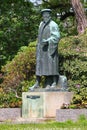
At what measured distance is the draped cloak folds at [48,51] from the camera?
14656 millimetres

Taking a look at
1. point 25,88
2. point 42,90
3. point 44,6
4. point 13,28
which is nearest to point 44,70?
point 42,90

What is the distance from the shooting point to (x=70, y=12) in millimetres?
27578

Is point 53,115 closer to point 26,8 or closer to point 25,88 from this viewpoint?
point 25,88

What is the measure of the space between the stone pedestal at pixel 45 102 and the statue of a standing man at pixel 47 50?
1.42 feet

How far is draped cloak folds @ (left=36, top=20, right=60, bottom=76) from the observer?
14.7 metres

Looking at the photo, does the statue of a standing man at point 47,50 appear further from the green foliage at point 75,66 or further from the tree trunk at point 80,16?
the tree trunk at point 80,16

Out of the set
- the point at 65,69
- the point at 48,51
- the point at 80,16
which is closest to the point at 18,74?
the point at 65,69

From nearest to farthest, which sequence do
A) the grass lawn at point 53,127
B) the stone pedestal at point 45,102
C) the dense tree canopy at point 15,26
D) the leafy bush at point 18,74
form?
1. the grass lawn at point 53,127
2. the stone pedestal at point 45,102
3. the leafy bush at point 18,74
4. the dense tree canopy at point 15,26

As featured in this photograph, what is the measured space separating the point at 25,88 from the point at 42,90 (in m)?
2.18

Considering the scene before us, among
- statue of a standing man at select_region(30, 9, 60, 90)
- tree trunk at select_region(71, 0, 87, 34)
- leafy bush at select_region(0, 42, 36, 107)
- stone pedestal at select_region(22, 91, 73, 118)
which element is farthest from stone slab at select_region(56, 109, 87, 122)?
tree trunk at select_region(71, 0, 87, 34)

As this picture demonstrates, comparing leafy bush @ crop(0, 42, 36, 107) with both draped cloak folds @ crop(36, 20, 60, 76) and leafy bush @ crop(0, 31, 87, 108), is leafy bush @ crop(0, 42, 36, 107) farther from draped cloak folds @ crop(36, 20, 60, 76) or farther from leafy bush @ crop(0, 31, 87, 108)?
draped cloak folds @ crop(36, 20, 60, 76)

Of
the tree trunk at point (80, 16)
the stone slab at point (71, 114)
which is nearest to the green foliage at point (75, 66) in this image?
the stone slab at point (71, 114)

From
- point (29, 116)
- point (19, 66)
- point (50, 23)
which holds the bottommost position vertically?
point (29, 116)

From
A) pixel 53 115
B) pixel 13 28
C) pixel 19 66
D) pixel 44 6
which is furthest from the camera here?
pixel 44 6
